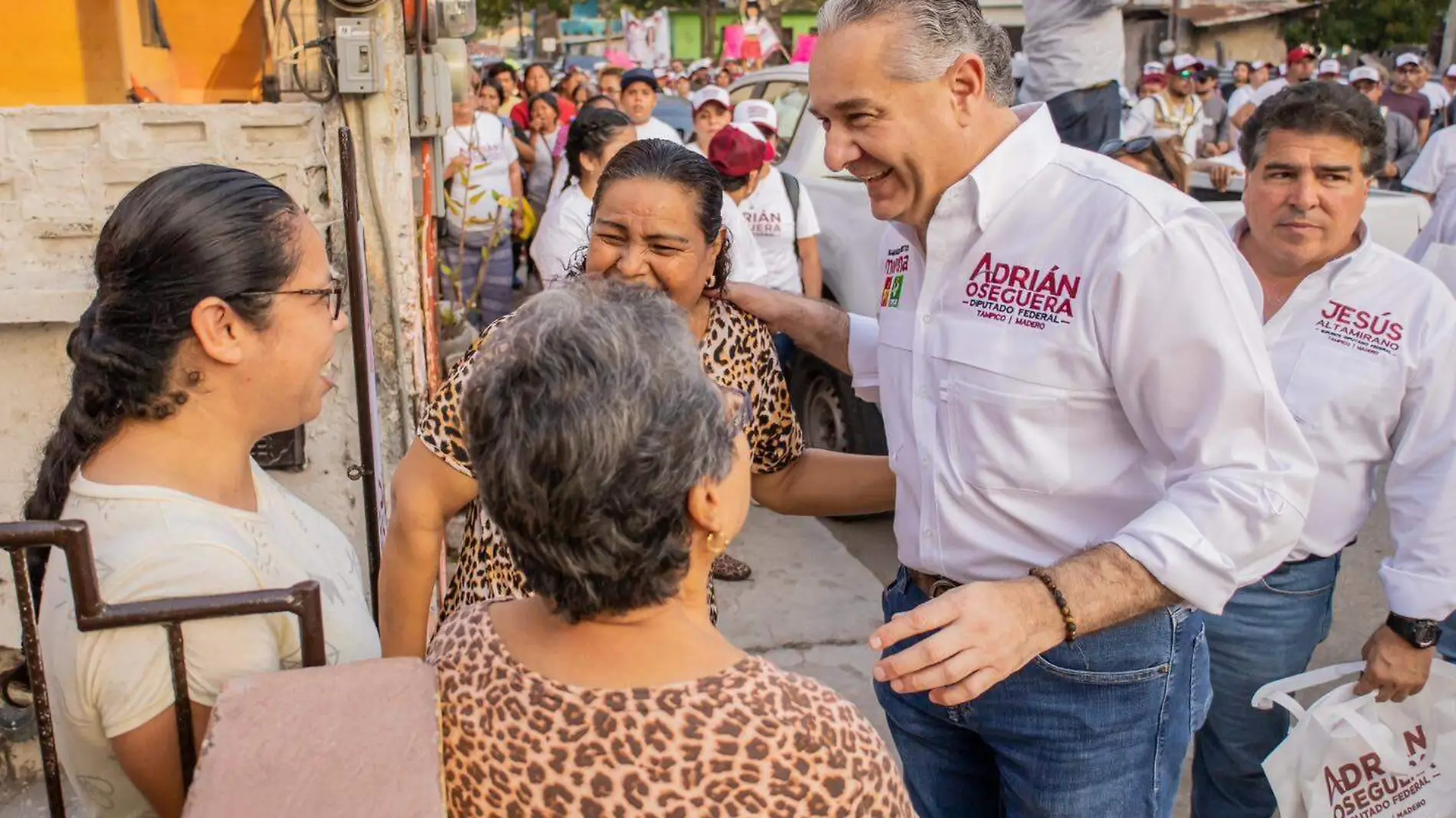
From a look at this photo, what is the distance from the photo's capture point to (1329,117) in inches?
103

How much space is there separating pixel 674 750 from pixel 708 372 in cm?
110

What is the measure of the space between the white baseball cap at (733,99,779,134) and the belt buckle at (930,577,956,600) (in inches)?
204

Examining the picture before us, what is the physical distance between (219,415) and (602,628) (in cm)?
69

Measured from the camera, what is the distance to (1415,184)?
249 inches

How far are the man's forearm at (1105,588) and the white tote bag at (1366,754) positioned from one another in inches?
43.1

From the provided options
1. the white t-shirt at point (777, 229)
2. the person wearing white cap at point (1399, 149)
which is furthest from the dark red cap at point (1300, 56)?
the white t-shirt at point (777, 229)

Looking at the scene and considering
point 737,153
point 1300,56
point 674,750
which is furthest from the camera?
point 1300,56

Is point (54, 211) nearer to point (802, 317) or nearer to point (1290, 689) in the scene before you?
point (802, 317)

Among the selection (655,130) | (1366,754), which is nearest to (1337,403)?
(1366,754)

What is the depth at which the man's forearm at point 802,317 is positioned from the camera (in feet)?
7.99

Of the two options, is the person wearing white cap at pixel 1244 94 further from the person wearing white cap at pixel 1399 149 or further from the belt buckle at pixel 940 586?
the belt buckle at pixel 940 586

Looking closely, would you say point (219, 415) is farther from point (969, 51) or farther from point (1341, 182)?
point (1341, 182)

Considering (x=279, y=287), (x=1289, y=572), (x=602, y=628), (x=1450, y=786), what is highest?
(x=279, y=287)

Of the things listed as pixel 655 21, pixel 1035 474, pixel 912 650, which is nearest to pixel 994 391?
pixel 1035 474
